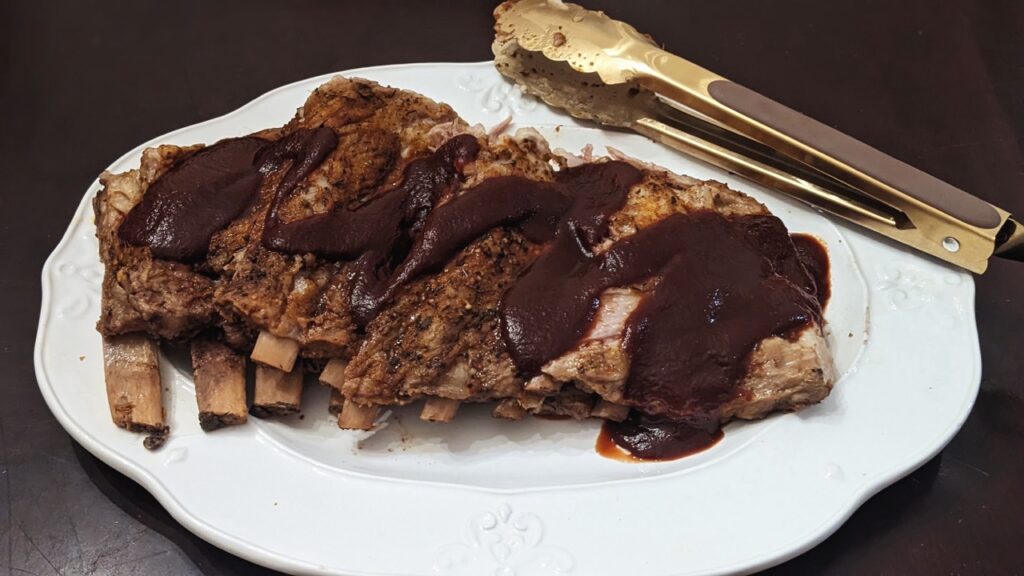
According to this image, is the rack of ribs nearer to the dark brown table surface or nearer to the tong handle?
the tong handle

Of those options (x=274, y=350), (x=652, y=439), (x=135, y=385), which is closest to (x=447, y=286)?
(x=274, y=350)

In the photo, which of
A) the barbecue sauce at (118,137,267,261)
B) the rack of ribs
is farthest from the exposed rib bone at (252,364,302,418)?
the barbecue sauce at (118,137,267,261)

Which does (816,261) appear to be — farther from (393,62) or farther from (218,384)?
(393,62)

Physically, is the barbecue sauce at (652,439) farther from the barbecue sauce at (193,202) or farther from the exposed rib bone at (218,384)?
the barbecue sauce at (193,202)

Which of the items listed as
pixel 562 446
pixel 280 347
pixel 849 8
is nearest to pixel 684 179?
pixel 562 446

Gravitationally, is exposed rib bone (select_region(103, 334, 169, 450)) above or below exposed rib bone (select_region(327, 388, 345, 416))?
above
